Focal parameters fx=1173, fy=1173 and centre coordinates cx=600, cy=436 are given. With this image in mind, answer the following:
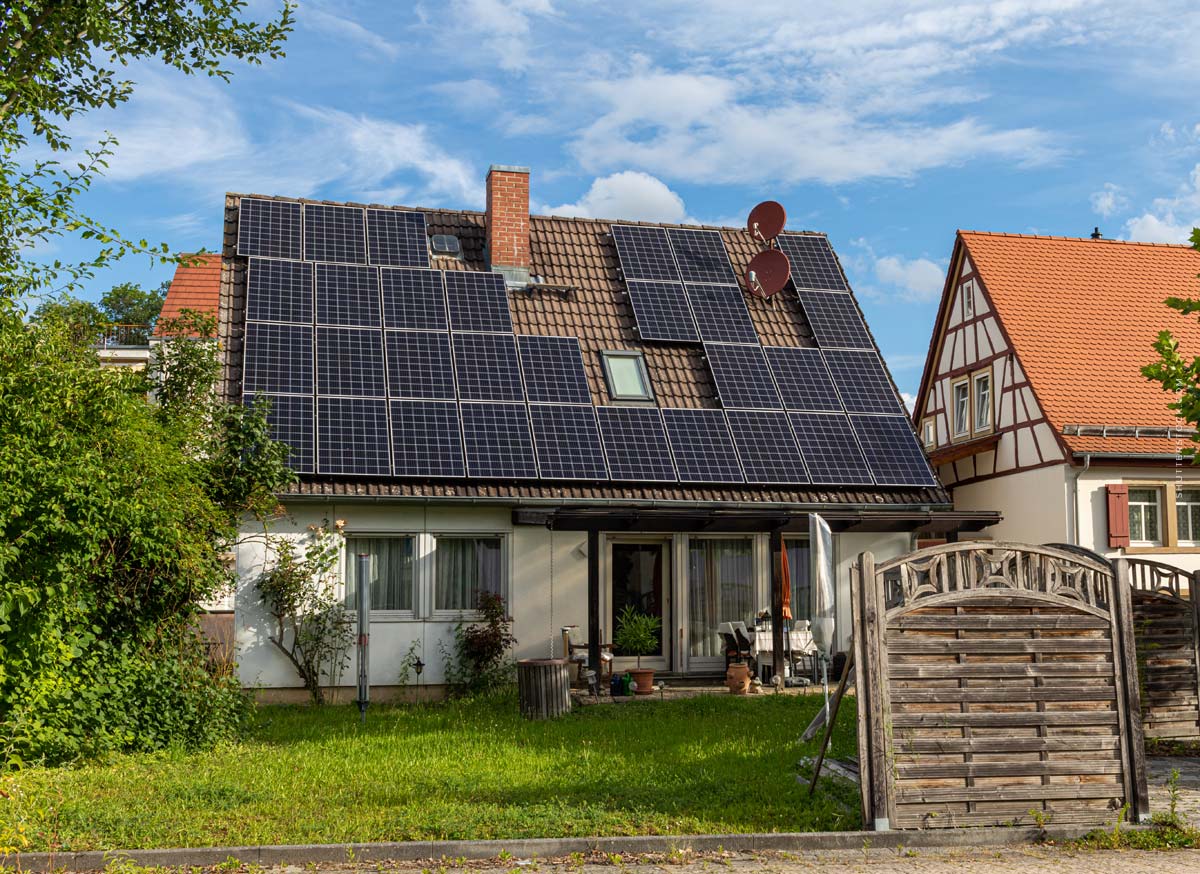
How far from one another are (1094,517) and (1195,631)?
831 centimetres

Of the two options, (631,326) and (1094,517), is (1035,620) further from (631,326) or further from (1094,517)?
(1094,517)

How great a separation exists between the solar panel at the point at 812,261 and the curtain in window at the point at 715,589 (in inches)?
226

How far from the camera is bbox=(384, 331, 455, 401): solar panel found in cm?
1759

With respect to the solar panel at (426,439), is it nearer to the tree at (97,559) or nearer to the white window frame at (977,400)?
the tree at (97,559)

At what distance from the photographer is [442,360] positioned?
715 inches

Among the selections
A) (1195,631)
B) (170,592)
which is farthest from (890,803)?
(170,592)

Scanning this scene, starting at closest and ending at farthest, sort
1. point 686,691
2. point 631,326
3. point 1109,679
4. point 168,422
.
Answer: point 1109,679 < point 168,422 < point 686,691 < point 631,326

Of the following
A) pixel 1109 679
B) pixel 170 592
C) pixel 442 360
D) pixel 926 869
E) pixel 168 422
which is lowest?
pixel 926 869

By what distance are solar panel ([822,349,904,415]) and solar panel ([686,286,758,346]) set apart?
1469mm

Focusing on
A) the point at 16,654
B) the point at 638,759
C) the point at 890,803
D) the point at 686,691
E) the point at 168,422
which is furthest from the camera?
the point at 686,691

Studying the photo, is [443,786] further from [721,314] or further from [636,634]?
[721,314]

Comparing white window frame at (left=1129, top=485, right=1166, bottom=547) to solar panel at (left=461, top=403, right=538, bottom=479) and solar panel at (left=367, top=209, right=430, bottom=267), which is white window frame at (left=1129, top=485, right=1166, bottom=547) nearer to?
solar panel at (left=461, top=403, right=538, bottom=479)

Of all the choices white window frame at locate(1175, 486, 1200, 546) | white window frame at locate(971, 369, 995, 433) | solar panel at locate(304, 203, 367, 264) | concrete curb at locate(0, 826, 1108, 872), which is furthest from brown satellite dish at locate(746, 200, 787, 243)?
concrete curb at locate(0, 826, 1108, 872)

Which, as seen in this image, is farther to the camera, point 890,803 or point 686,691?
point 686,691
